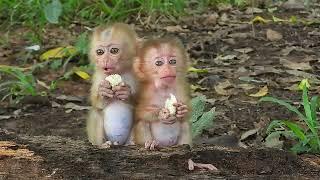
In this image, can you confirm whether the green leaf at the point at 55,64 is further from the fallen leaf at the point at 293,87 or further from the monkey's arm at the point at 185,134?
the monkey's arm at the point at 185,134

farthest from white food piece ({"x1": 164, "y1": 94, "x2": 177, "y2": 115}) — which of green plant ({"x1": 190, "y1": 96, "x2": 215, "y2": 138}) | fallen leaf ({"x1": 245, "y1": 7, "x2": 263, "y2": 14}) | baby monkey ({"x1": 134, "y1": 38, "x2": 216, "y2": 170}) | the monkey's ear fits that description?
fallen leaf ({"x1": 245, "y1": 7, "x2": 263, "y2": 14})

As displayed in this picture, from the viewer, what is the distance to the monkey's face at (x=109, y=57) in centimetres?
408

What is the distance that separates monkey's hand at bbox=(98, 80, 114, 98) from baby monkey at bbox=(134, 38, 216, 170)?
167 millimetres

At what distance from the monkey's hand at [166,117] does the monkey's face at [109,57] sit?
0.39 meters

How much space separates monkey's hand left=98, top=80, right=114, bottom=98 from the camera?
399cm

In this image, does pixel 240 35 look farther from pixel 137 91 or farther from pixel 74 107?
pixel 137 91

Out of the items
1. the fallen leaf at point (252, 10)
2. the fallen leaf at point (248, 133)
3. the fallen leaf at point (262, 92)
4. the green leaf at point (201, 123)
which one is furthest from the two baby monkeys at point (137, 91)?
the fallen leaf at point (252, 10)

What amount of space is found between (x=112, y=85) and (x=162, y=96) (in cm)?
27

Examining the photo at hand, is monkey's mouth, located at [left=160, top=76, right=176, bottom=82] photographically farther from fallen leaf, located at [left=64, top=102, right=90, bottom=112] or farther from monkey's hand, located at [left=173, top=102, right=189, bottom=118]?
fallen leaf, located at [left=64, top=102, right=90, bottom=112]

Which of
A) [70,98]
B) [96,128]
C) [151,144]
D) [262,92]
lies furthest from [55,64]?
[151,144]

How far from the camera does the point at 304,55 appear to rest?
7531 mm

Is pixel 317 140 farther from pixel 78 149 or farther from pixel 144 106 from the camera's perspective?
pixel 78 149

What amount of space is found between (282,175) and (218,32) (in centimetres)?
506

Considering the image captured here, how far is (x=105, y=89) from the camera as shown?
3992mm
